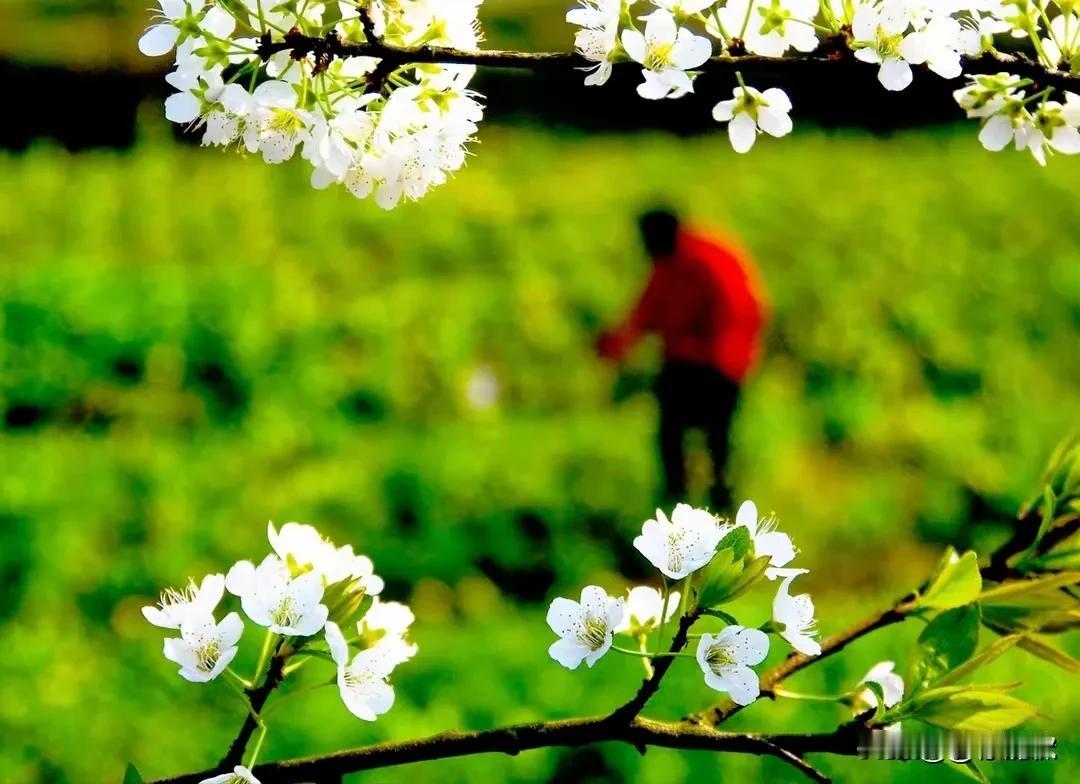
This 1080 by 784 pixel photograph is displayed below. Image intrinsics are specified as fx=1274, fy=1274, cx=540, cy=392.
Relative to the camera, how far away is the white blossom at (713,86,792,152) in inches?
32.5

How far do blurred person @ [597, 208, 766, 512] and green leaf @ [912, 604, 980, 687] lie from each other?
10.8ft

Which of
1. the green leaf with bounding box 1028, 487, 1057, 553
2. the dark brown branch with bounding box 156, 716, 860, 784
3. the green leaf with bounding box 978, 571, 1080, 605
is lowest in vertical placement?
the dark brown branch with bounding box 156, 716, 860, 784

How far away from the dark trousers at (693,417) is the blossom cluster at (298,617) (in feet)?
11.0

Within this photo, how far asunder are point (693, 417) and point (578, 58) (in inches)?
139

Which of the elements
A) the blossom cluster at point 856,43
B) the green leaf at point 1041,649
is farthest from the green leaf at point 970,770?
the blossom cluster at point 856,43

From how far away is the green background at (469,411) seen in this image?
292cm

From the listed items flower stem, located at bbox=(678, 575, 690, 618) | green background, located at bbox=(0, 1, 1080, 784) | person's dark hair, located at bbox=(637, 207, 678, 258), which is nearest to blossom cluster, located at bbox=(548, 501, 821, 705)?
flower stem, located at bbox=(678, 575, 690, 618)

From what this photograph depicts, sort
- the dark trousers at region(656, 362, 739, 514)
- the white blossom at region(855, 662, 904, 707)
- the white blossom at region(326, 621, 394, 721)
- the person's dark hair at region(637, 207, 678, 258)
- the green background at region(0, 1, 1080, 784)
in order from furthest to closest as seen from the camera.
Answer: the dark trousers at region(656, 362, 739, 514)
the person's dark hair at region(637, 207, 678, 258)
the green background at region(0, 1, 1080, 784)
the white blossom at region(855, 662, 904, 707)
the white blossom at region(326, 621, 394, 721)

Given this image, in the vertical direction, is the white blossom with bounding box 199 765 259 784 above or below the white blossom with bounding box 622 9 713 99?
below

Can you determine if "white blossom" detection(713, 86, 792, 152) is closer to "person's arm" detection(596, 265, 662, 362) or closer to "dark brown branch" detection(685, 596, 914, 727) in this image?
"dark brown branch" detection(685, 596, 914, 727)

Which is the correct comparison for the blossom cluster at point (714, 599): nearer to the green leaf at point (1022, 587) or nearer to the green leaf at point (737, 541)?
the green leaf at point (737, 541)

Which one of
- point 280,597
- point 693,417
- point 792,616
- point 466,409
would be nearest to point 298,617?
point 280,597

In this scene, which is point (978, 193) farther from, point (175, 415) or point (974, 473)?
point (175, 415)

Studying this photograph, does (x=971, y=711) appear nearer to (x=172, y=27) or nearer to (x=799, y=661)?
(x=799, y=661)
